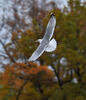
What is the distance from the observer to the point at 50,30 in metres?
2.66

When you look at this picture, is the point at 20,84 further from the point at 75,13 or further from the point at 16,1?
the point at 16,1

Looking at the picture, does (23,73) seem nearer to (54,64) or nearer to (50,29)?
(54,64)

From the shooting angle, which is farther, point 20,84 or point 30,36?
point 20,84

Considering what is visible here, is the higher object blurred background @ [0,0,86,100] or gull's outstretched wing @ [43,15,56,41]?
gull's outstretched wing @ [43,15,56,41]

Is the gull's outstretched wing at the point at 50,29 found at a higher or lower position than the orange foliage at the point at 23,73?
higher

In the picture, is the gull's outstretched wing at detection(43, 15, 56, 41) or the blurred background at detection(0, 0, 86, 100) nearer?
→ the gull's outstretched wing at detection(43, 15, 56, 41)

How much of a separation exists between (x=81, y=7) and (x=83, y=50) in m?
1.79

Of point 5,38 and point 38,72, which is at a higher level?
point 5,38

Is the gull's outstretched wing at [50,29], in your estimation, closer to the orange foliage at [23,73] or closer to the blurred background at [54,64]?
the blurred background at [54,64]

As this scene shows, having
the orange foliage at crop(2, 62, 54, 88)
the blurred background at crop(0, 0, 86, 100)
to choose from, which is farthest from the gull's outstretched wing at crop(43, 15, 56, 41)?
the orange foliage at crop(2, 62, 54, 88)

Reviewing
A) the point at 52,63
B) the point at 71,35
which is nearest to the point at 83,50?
the point at 71,35

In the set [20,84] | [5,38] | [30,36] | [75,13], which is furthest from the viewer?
[5,38]

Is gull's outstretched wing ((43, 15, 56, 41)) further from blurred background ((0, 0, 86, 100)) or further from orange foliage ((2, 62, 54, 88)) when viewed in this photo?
orange foliage ((2, 62, 54, 88))

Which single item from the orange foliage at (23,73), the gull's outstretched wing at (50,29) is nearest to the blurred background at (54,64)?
the orange foliage at (23,73)
